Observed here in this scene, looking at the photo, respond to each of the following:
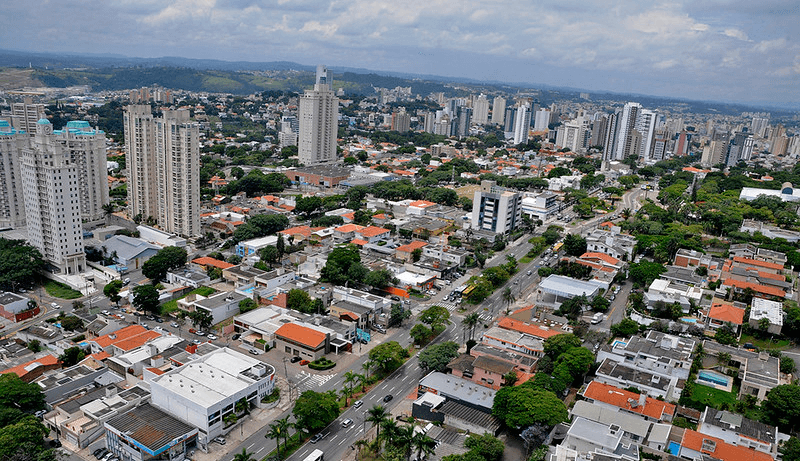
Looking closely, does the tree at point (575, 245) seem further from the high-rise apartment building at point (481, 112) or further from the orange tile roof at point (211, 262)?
the high-rise apartment building at point (481, 112)

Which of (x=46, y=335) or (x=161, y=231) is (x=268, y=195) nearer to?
(x=161, y=231)

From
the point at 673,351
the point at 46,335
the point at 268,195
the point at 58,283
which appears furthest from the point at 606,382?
the point at 268,195

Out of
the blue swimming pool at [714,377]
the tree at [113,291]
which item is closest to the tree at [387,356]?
the blue swimming pool at [714,377]

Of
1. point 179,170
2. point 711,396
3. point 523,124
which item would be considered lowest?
point 711,396

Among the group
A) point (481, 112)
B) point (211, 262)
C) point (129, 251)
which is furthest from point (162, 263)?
point (481, 112)

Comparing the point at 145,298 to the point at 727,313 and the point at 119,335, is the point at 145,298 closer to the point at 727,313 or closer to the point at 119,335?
the point at 119,335

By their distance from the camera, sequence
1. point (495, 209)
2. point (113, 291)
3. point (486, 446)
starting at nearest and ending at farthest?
point (486, 446) < point (113, 291) < point (495, 209)
